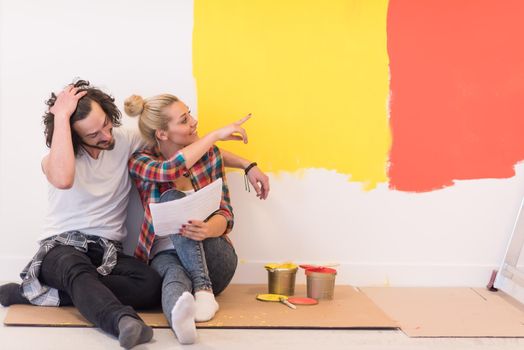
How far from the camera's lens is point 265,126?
9.05 ft

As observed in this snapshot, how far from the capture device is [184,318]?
195 cm

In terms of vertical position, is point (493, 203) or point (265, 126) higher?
point (265, 126)

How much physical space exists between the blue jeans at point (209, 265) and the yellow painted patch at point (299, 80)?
49 cm

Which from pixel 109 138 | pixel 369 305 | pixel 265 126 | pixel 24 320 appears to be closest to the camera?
pixel 24 320

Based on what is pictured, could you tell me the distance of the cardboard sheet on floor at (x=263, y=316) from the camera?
2166 millimetres

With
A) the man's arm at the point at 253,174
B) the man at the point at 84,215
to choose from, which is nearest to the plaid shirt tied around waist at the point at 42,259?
the man at the point at 84,215

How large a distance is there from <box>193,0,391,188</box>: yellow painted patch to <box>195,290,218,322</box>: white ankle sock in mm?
689

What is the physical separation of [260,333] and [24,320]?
72 centimetres

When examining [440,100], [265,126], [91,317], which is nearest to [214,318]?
[91,317]

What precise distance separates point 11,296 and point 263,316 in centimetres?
84

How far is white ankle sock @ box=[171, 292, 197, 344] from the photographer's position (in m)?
1.94

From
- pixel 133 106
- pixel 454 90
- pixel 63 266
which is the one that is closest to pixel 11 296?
pixel 63 266

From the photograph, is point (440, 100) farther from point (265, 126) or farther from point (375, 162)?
point (265, 126)

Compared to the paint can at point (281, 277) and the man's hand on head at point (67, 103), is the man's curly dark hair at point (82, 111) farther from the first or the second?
the paint can at point (281, 277)
